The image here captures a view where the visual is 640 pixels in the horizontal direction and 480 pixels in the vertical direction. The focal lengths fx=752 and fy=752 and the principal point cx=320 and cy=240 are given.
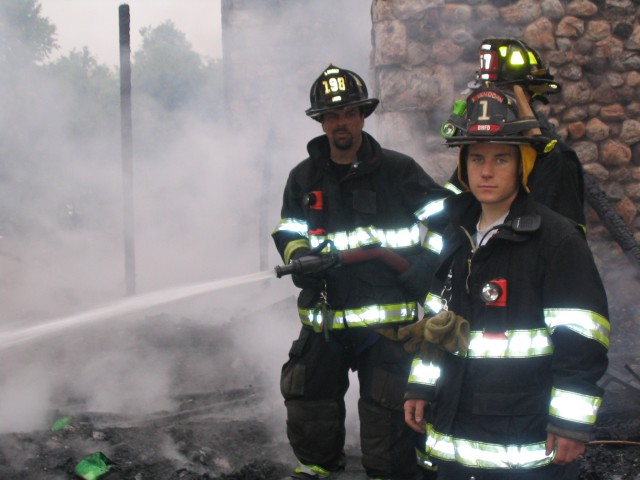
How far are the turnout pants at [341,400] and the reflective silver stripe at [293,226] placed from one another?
0.52m

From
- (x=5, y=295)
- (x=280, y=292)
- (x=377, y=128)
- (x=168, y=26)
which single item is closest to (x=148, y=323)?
(x=280, y=292)

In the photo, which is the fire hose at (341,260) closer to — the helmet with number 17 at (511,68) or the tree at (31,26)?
the helmet with number 17 at (511,68)

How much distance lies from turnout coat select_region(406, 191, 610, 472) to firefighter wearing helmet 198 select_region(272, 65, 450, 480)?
1139mm

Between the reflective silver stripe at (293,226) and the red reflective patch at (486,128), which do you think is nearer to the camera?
the red reflective patch at (486,128)

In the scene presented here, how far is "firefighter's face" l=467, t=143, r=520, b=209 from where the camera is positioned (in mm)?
2471

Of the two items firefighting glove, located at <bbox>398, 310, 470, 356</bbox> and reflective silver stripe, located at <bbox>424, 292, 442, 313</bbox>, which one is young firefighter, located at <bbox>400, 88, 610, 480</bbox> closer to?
firefighting glove, located at <bbox>398, 310, 470, 356</bbox>

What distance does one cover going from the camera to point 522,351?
2420mm

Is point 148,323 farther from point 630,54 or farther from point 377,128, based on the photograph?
point 630,54

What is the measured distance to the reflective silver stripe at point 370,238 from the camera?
3.76 meters

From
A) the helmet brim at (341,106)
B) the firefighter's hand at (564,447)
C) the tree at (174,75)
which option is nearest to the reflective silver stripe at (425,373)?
the firefighter's hand at (564,447)

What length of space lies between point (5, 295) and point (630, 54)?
742cm

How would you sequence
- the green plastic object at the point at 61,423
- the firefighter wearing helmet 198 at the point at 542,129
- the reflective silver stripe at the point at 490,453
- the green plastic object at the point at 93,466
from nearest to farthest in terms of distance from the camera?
the reflective silver stripe at the point at 490,453, the firefighter wearing helmet 198 at the point at 542,129, the green plastic object at the point at 93,466, the green plastic object at the point at 61,423

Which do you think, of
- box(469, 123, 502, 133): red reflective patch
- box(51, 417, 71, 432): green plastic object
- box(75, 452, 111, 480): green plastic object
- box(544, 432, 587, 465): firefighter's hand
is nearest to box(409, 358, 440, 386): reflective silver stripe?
Answer: box(544, 432, 587, 465): firefighter's hand

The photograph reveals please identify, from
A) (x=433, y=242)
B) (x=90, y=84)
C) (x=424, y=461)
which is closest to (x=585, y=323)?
(x=433, y=242)
